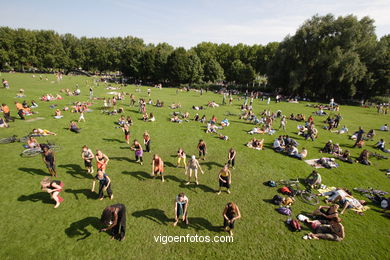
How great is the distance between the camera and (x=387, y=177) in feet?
47.0

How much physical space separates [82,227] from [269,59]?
75.9 m

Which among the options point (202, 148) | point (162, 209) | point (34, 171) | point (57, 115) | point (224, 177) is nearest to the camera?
point (162, 209)

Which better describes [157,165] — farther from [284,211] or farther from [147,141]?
[284,211]

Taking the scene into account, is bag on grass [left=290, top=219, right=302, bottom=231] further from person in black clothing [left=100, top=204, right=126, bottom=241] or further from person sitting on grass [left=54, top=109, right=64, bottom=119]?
person sitting on grass [left=54, top=109, right=64, bottom=119]

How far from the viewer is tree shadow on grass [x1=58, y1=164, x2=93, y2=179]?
1202 centimetres

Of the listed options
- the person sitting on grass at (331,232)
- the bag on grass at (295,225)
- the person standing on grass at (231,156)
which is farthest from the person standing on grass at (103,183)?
the person sitting on grass at (331,232)

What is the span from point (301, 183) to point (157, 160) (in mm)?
9130

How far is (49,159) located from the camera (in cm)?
1133

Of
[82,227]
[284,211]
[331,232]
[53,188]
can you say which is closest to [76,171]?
[53,188]

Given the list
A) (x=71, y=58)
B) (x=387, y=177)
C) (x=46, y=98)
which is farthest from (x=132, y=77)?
(x=387, y=177)

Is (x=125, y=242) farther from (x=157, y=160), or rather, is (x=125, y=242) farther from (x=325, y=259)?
(x=325, y=259)

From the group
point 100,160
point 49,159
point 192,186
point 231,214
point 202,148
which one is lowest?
point 192,186

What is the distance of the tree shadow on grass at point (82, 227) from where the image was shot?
793 cm

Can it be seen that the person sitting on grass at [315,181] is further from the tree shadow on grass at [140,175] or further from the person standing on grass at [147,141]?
the person standing on grass at [147,141]
